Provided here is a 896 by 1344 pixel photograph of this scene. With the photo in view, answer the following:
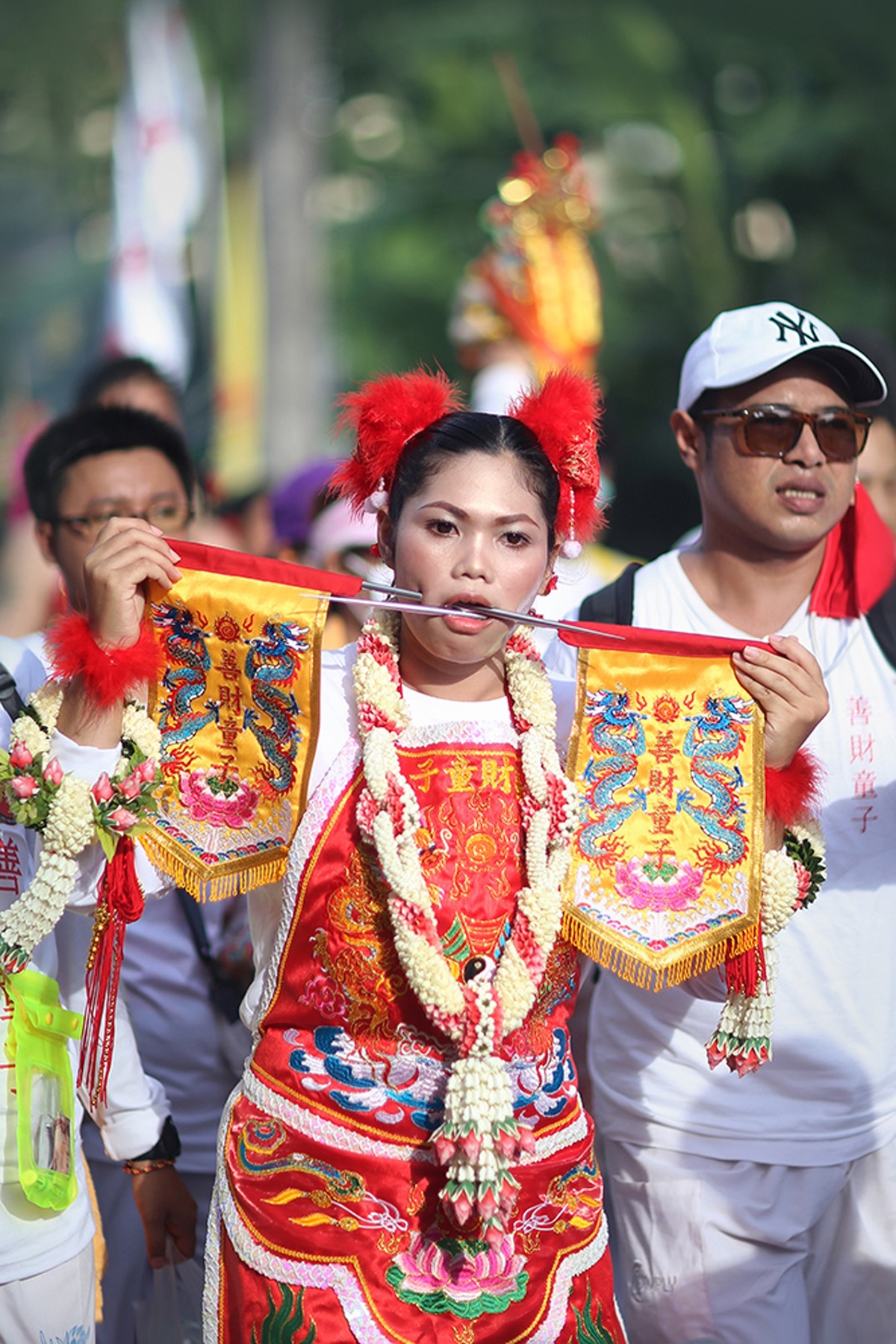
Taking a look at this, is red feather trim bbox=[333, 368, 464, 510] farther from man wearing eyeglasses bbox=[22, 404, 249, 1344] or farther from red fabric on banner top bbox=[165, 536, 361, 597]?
Result: man wearing eyeglasses bbox=[22, 404, 249, 1344]

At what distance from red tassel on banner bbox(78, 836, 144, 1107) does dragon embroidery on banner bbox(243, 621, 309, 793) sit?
0.90ft

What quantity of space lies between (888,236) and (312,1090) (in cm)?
1327

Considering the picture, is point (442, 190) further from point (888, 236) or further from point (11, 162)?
point (11, 162)

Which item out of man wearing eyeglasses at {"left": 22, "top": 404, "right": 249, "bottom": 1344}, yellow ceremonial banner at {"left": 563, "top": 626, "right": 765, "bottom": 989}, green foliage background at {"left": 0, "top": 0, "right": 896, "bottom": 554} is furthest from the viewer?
green foliage background at {"left": 0, "top": 0, "right": 896, "bottom": 554}

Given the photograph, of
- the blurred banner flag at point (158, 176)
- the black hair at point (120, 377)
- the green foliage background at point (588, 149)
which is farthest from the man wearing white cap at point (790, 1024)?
the blurred banner flag at point (158, 176)

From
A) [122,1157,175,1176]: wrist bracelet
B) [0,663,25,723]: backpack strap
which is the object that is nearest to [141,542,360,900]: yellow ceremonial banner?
[0,663,25,723]: backpack strap

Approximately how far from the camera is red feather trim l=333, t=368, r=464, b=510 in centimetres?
285

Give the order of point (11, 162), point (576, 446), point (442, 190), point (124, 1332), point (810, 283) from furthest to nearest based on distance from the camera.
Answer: point (11, 162)
point (442, 190)
point (810, 283)
point (124, 1332)
point (576, 446)

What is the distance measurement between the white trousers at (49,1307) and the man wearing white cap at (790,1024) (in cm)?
119

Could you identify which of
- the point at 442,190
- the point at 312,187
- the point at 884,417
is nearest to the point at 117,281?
the point at 312,187

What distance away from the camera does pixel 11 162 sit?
20.4 metres

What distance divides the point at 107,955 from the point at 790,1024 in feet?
4.86

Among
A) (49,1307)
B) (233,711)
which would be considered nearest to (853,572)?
(233,711)

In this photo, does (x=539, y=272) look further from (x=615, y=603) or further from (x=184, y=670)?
(x=184, y=670)
